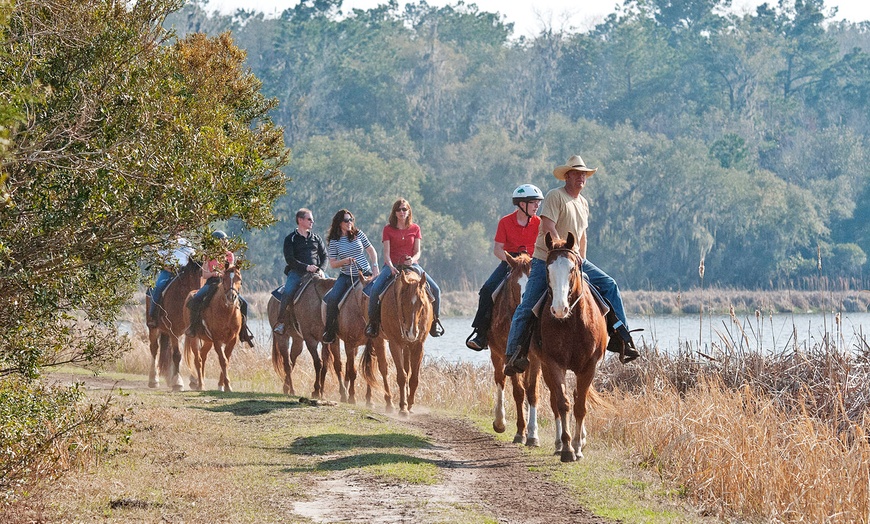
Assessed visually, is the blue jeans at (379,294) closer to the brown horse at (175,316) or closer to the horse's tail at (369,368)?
the horse's tail at (369,368)

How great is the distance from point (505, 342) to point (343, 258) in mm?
4260

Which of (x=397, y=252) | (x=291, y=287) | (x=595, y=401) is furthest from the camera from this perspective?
(x=291, y=287)

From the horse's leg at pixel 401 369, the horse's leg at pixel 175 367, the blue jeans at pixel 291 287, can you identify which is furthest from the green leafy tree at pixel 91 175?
the horse's leg at pixel 175 367

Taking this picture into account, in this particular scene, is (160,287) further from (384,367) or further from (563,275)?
(563,275)

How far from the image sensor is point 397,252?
1447cm

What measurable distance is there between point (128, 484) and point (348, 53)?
7324 cm

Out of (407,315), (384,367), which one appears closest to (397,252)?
(407,315)

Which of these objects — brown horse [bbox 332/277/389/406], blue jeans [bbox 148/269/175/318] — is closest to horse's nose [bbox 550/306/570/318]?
brown horse [bbox 332/277/389/406]

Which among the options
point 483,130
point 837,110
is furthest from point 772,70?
point 483,130

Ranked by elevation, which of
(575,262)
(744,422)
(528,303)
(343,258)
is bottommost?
(744,422)

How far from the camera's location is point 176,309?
17844 mm

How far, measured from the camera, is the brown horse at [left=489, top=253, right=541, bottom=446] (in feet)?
37.6

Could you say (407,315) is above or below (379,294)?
below

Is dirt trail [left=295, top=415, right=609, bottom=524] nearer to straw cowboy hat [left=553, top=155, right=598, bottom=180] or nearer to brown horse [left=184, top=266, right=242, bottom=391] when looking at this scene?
straw cowboy hat [left=553, top=155, right=598, bottom=180]
